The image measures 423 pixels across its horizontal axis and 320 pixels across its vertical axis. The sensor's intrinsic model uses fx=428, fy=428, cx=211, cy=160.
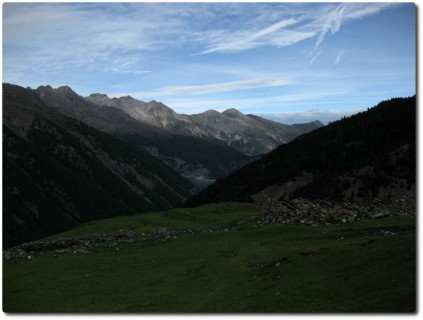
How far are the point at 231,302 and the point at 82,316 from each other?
8.28 m

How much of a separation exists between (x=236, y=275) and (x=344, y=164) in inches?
3807

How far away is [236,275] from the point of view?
3150 centimetres

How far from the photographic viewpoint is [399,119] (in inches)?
4951

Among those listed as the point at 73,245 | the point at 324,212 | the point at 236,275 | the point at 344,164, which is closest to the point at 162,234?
the point at 73,245

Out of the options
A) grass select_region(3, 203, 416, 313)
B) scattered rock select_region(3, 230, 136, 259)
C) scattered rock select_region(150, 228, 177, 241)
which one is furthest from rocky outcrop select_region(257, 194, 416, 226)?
scattered rock select_region(3, 230, 136, 259)

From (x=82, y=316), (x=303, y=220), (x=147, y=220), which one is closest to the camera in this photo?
(x=82, y=316)

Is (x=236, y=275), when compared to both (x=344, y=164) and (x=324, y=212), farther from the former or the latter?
(x=344, y=164)

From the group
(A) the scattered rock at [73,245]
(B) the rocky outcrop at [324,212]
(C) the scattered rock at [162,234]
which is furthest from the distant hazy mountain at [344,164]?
(A) the scattered rock at [73,245]

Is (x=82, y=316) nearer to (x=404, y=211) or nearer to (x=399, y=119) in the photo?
(x=404, y=211)

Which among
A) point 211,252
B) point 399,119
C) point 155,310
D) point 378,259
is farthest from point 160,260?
point 399,119

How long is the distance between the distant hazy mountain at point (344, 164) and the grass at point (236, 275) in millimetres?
52710

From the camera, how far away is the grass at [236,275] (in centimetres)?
2295

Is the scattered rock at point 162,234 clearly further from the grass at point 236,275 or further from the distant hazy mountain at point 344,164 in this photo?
the distant hazy mountain at point 344,164

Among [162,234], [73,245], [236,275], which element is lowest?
[73,245]
